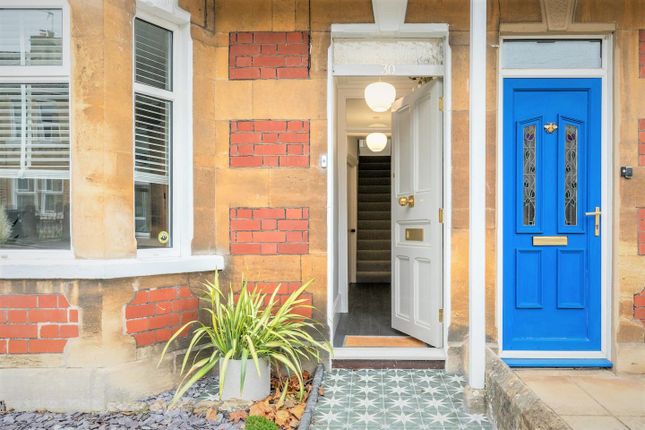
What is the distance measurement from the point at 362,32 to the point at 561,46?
5.13 feet

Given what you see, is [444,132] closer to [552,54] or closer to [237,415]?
[552,54]

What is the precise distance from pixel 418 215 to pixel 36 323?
296 cm

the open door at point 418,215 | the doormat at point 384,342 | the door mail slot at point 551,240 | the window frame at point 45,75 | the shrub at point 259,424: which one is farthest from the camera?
the doormat at point 384,342

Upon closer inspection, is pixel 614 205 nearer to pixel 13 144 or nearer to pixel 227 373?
pixel 227 373

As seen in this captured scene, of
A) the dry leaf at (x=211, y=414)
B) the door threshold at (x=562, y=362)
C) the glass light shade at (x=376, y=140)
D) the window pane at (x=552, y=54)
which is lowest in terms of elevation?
the dry leaf at (x=211, y=414)

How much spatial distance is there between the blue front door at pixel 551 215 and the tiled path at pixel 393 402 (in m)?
0.77

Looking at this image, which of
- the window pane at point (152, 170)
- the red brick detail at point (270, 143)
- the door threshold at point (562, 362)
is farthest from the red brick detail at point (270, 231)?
the door threshold at point (562, 362)

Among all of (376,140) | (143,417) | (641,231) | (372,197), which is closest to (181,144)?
(143,417)

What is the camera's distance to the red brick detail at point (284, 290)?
3.94 meters

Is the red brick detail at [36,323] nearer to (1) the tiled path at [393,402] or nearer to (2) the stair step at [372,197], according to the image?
(1) the tiled path at [393,402]

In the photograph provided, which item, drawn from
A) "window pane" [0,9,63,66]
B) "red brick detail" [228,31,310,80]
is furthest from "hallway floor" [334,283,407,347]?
"window pane" [0,9,63,66]

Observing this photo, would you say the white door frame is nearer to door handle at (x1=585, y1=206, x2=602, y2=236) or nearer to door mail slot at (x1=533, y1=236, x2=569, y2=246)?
door mail slot at (x1=533, y1=236, x2=569, y2=246)

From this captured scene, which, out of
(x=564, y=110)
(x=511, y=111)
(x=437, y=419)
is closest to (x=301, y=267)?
(x=437, y=419)

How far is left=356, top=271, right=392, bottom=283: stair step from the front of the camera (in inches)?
339
